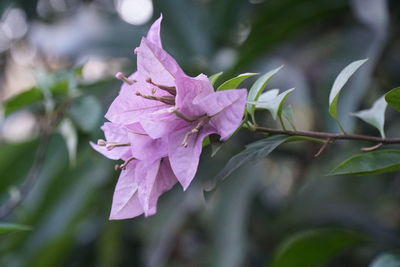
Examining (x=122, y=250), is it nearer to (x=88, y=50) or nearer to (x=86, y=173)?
(x=86, y=173)

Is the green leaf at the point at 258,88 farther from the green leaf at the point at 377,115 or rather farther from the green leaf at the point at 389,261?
the green leaf at the point at 389,261

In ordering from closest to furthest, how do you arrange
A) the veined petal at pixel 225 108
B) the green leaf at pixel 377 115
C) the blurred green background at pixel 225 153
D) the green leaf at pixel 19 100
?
the veined petal at pixel 225 108 → the green leaf at pixel 377 115 → the green leaf at pixel 19 100 → the blurred green background at pixel 225 153

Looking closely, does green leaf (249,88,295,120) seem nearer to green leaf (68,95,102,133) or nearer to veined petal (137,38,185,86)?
veined petal (137,38,185,86)

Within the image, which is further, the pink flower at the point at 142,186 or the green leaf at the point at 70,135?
the green leaf at the point at 70,135

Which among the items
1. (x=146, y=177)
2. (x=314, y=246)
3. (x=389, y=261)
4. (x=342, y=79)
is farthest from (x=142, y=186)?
(x=314, y=246)

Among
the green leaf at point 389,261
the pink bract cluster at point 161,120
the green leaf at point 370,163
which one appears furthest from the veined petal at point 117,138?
the green leaf at point 389,261

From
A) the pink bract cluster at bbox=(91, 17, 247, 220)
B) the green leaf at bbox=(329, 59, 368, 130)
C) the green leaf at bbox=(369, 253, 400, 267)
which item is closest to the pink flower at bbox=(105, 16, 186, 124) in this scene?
the pink bract cluster at bbox=(91, 17, 247, 220)

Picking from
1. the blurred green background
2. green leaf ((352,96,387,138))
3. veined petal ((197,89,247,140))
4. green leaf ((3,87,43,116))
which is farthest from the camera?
the blurred green background
